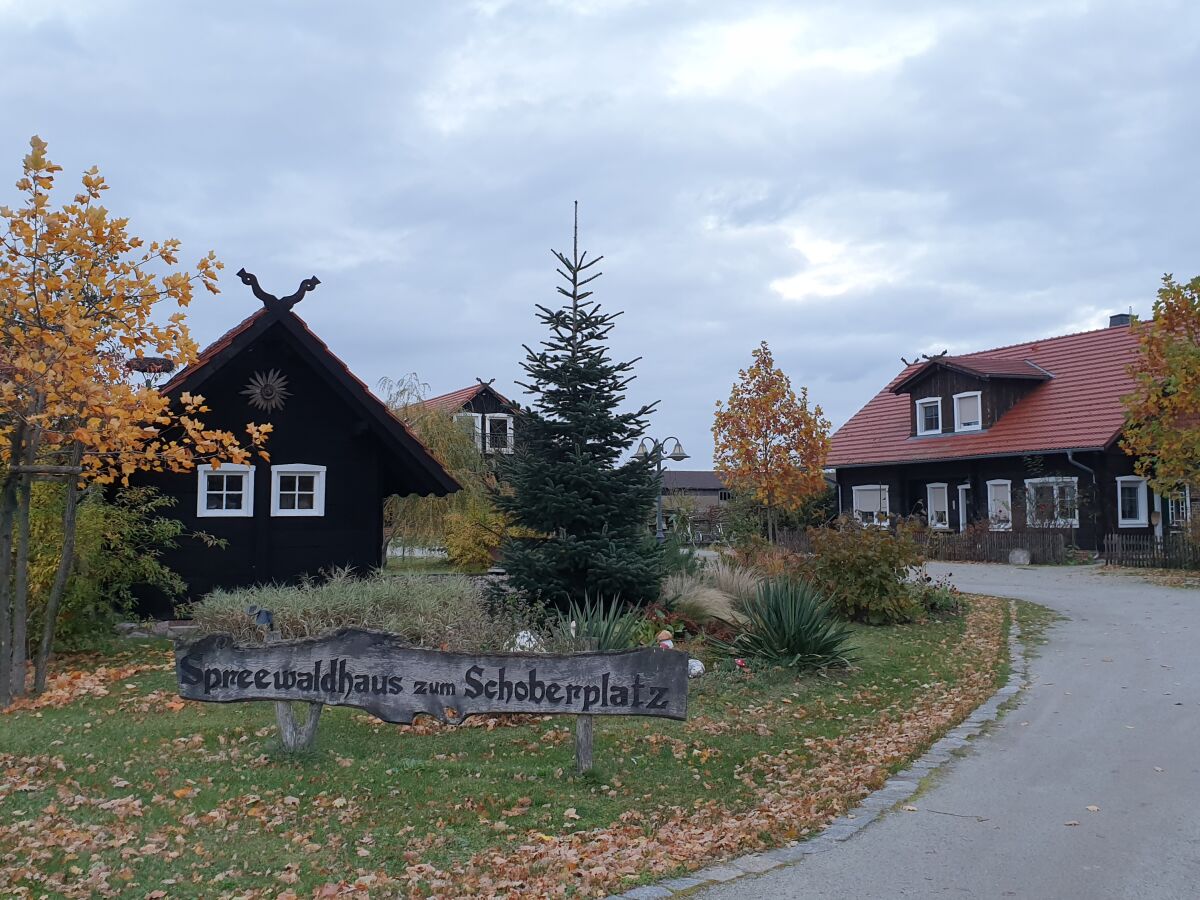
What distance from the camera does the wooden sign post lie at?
7.20 meters

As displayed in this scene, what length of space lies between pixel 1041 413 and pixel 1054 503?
3545 millimetres

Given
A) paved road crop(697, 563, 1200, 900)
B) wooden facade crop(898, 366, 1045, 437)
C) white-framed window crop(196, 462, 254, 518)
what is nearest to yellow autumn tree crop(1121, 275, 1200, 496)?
wooden facade crop(898, 366, 1045, 437)

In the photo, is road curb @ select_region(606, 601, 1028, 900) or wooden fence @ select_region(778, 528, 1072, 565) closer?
road curb @ select_region(606, 601, 1028, 900)

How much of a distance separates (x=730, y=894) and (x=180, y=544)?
36.9ft

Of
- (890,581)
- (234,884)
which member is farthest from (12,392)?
(890,581)

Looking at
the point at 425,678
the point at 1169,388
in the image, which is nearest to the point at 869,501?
the point at 1169,388

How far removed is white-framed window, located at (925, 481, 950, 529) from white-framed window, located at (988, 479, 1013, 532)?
201 cm

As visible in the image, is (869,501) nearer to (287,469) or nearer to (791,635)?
(287,469)

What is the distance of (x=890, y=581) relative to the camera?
15133 millimetres

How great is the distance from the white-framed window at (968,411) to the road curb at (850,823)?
26072 millimetres

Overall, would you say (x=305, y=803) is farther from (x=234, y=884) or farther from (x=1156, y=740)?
(x=1156, y=740)

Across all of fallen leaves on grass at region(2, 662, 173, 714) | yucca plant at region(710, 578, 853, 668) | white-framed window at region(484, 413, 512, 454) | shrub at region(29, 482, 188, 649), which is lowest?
fallen leaves on grass at region(2, 662, 173, 714)

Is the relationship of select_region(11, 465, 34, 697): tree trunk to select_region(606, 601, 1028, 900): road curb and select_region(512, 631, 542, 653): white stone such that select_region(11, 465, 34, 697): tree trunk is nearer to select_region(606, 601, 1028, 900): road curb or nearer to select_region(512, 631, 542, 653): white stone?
select_region(512, 631, 542, 653): white stone

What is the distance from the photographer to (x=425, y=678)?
738 cm
